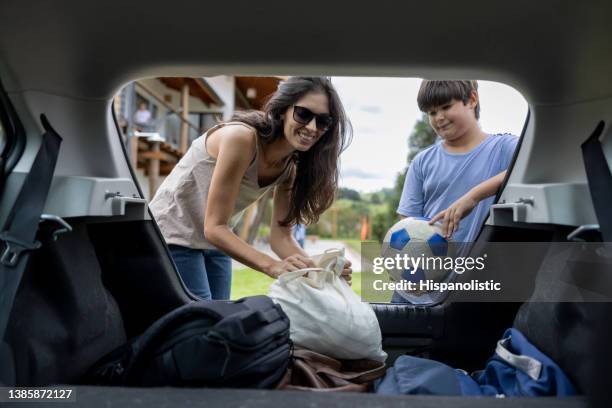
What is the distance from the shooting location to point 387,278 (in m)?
2.04

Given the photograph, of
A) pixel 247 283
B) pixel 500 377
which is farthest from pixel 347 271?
pixel 247 283

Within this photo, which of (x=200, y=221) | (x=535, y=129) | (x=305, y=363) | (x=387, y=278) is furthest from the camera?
(x=200, y=221)

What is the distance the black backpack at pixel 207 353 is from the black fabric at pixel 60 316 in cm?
10

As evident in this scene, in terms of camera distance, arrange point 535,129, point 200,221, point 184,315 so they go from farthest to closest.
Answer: point 200,221 → point 535,129 → point 184,315

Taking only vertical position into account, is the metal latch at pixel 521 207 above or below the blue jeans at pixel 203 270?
above

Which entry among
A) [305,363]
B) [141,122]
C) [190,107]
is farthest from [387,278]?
[190,107]

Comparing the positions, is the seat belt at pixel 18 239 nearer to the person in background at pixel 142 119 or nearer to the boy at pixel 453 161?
the boy at pixel 453 161

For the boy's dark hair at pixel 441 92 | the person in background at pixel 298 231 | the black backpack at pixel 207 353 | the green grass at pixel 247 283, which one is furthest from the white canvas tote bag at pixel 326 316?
the green grass at pixel 247 283

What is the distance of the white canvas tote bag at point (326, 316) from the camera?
5.18 feet

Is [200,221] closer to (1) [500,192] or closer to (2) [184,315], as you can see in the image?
(2) [184,315]

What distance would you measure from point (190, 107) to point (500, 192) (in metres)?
13.5

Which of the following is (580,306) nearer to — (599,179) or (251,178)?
(599,179)

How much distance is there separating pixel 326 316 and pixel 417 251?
0.63 m

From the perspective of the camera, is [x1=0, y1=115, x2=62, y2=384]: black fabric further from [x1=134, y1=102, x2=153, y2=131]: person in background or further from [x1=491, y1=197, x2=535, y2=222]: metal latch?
[x1=134, y1=102, x2=153, y2=131]: person in background
